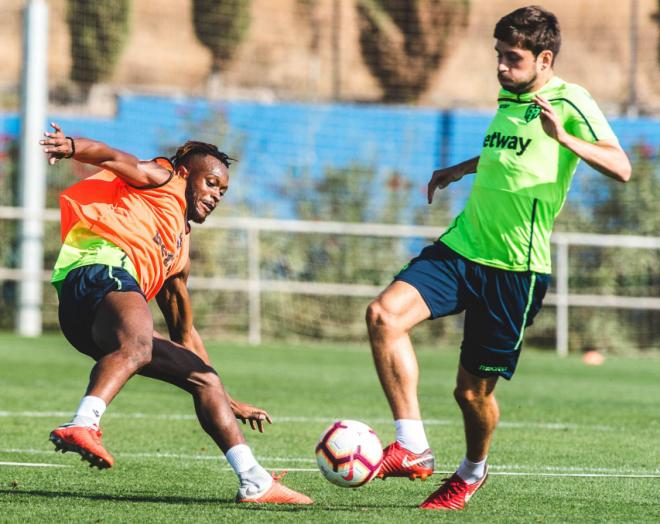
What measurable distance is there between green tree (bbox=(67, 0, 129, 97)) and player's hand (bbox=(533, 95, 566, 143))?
888 inches

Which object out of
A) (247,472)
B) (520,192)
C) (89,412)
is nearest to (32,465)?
(247,472)

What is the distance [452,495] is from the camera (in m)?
6.46

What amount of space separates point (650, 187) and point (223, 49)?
68.2ft

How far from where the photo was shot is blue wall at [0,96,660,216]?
21.1 m

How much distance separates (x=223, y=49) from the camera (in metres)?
39.5

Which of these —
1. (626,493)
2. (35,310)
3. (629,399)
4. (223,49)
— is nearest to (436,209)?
(35,310)

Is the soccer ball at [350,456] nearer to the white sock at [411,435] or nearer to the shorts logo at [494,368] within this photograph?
the white sock at [411,435]

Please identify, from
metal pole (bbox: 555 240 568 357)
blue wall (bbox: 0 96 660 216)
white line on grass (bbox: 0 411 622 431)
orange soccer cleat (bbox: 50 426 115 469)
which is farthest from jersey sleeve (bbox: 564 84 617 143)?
blue wall (bbox: 0 96 660 216)

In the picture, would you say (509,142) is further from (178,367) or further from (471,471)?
(178,367)

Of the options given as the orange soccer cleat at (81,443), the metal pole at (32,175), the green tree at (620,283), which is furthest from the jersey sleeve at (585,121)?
the green tree at (620,283)

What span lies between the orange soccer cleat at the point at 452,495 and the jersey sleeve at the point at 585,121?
1706 mm

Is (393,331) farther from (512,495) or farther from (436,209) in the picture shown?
(436,209)

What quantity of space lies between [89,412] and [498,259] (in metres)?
2.09

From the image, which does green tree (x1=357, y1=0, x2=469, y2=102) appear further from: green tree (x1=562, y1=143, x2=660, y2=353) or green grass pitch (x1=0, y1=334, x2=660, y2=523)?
green grass pitch (x1=0, y1=334, x2=660, y2=523)
